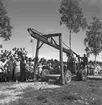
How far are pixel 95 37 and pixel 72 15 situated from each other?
293 inches

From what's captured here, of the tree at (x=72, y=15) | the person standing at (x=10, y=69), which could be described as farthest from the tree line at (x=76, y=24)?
the person standing at (x=10, y=69)

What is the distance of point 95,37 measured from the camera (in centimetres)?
3145

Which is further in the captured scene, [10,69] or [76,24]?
[76,24]

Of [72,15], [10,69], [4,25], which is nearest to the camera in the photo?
[10,69]

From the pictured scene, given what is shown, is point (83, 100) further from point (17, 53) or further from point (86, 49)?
point (86, 49)

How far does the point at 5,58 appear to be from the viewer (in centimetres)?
2308

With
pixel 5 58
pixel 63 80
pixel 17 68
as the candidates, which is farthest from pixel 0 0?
pixel 63 80

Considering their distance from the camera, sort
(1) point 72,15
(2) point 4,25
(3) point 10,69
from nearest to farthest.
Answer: (3) point 10,69
(2) point 4,25
(1) point 72,15

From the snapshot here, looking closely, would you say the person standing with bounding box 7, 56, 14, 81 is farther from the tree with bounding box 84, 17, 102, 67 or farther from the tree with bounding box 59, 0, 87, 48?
the tree with bounding box 84, 17, 102, 67

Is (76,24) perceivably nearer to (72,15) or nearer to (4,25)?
(72,15)

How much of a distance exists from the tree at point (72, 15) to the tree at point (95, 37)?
4.95 metres

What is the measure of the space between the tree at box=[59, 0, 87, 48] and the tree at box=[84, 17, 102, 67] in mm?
4947

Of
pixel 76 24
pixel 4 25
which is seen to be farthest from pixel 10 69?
pixel 76 24

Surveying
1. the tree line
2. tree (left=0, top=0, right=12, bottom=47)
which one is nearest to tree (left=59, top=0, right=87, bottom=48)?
the tree line
